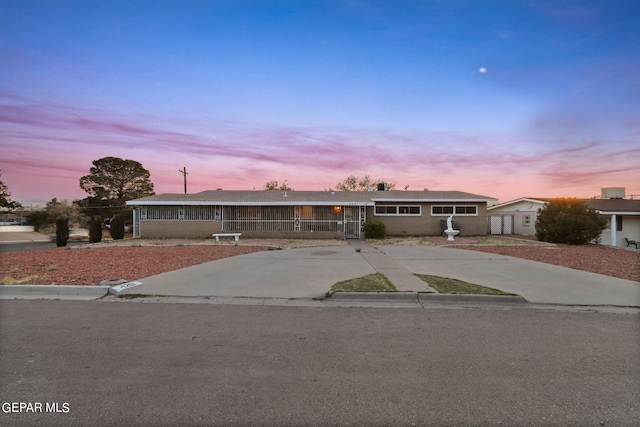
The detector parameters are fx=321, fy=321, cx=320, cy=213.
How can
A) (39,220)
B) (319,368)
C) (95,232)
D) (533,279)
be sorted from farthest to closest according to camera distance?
(39,220) < (95,232) < (533,279) < (319,368)

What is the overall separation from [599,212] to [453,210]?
8.08 m

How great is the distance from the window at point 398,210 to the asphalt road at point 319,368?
1799 cm

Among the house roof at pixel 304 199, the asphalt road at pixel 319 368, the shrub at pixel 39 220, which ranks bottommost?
the asphalt road at pixel 319 368

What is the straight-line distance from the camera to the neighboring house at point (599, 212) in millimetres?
21188

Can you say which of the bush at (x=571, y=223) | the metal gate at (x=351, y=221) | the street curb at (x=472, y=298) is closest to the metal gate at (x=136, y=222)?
the metal gate at (x=351, y=221)

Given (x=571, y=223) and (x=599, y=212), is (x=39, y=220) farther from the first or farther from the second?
(x=599, y=212)

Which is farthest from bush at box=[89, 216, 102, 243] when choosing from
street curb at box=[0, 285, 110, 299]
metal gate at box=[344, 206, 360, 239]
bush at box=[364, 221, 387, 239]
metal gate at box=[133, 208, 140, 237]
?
bush at box=[364, 221, 387, 239]

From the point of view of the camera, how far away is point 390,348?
13.3ft

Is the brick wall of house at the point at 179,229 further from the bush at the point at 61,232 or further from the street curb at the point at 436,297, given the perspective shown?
the street curb at the point at 436,297

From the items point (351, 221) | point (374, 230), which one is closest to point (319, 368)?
point (374, 230)

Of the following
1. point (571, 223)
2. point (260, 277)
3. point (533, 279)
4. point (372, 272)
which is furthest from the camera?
point (571, 223)

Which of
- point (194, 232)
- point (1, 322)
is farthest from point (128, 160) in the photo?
point (1, 322)

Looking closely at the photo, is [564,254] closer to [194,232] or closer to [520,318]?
[520,318]

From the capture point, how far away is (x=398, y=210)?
77.0 feet
